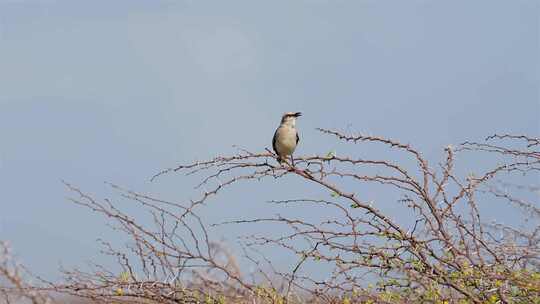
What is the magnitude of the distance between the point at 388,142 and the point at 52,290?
2.61 metres

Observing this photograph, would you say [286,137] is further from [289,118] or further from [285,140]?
[289,118]

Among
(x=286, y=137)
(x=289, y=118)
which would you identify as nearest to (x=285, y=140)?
(x=286, y=137)

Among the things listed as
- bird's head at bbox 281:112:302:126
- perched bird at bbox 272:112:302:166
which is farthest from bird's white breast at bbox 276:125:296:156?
bird's head at bbox 281:112:302:126

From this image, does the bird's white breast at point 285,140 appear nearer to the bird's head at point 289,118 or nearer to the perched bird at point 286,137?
the perched bird at point 286,137

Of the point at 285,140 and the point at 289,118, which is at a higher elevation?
the point at 289,118

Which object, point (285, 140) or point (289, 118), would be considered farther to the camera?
point (289, 118)

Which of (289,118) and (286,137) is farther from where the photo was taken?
(289,118)

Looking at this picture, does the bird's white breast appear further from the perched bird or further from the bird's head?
the bird's head

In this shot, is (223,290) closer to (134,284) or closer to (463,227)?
(134,284)

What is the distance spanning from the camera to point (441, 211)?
4.93m

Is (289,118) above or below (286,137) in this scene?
above

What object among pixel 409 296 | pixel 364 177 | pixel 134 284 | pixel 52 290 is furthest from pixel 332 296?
pixel 52 290

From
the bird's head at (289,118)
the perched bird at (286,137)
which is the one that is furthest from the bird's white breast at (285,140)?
the bird's head at (289,118)

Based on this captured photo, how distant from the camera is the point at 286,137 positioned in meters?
8.56
